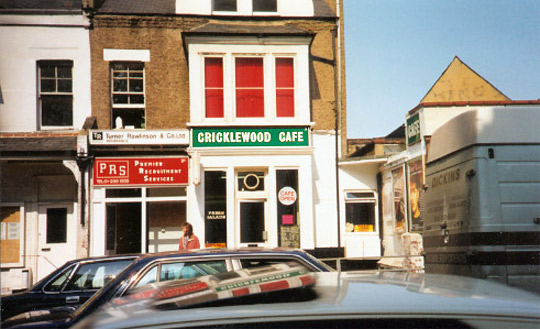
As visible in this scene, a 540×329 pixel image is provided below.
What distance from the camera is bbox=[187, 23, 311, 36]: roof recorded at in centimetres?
1602

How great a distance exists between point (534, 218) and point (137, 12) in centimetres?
1328

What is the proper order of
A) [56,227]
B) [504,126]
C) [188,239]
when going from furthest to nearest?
[56,227], [188,239], [504,126]

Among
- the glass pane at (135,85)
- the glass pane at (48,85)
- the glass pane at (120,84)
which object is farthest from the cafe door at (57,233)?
the glass pane at (135,85)

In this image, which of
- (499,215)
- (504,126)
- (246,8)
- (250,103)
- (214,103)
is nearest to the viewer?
(499,215)

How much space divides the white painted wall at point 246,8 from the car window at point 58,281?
11.4 meters

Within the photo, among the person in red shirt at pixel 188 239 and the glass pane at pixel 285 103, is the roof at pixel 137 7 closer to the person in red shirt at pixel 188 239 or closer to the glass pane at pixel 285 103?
the glass pane at pixel 285 103

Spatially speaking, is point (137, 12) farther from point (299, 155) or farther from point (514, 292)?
point (514, 292)

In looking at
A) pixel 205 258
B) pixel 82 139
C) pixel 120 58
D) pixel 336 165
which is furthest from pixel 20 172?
pixel 205 258

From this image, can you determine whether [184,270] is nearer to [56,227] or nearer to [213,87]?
[213,87]

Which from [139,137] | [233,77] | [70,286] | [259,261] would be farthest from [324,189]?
[259,261]

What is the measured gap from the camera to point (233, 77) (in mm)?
16297

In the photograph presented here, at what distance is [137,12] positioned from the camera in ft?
54.4

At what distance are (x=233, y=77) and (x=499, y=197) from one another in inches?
422

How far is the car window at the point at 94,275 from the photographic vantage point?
709cm
